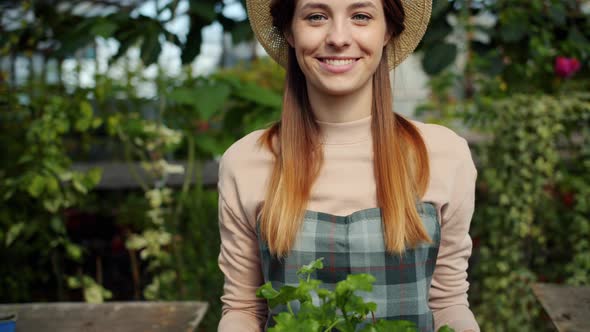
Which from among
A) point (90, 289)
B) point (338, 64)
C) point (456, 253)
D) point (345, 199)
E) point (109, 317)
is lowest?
point (90, 289)

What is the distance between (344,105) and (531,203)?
158 cm

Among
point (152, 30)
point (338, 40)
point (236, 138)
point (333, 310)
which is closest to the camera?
point (333, 310)

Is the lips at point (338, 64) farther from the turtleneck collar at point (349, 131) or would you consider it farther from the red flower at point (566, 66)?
the red flower at point (566, 66)

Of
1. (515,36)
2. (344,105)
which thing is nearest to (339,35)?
(344,105)

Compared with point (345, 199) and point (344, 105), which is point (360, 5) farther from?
point (345, 199)

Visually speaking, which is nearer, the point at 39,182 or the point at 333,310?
the point at 333,310

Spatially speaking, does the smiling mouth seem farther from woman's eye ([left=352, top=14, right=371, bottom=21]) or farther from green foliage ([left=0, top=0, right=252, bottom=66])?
green foliage ([left=0, top=0, right=252, bottom=66])

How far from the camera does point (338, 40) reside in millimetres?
1205

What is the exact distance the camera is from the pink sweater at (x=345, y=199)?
130 cm

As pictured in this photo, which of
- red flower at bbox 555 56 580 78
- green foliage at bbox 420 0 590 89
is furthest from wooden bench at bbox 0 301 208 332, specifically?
red flower at bbox 555 56 580 78

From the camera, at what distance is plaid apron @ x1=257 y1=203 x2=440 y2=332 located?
125cm

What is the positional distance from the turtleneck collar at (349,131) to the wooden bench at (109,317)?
562mm

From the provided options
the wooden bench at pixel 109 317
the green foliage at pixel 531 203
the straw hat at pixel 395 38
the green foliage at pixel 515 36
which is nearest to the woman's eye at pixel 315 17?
the straw hat at pixel 395 38

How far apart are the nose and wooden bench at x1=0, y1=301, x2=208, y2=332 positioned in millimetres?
740
